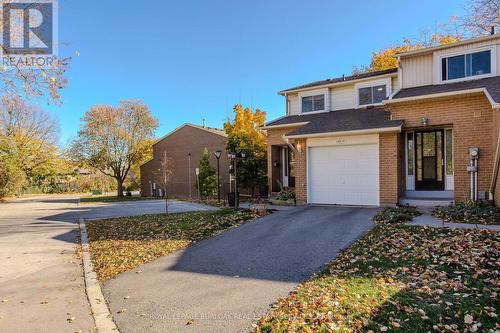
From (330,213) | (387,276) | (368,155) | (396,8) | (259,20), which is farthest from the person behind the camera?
(259,20)

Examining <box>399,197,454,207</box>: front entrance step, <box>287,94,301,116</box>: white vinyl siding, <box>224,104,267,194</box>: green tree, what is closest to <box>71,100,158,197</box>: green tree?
<box>224,104,267,194</box>: green tree

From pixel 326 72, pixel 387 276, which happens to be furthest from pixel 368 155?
pixel 326 72

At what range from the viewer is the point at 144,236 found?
31.1 ft

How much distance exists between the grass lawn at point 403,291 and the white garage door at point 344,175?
533cm

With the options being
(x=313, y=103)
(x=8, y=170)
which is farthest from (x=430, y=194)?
(x=8, y=170)

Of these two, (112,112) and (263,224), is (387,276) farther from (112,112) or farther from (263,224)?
(112,112)

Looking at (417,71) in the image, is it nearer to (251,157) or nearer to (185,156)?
(251,157)

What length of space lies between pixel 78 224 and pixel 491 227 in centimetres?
1351

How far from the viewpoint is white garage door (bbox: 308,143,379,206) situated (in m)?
12.3

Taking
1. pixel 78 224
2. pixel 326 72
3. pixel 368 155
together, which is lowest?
pixel 78 224

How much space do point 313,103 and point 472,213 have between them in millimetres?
10038

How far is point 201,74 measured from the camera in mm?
26375

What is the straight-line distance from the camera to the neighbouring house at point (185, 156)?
1097 inches

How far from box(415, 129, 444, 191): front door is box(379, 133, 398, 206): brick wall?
198cm
